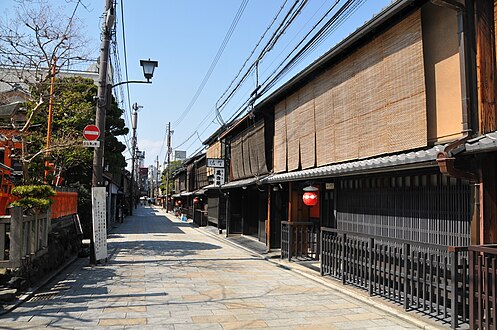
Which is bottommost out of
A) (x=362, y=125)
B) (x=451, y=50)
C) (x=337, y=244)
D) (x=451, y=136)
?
(x=337, y=244)

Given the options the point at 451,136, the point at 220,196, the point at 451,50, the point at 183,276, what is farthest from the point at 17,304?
the point at 220,196

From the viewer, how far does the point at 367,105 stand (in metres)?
9.53

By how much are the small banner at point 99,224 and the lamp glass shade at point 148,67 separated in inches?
169

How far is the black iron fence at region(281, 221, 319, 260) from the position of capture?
549 inches

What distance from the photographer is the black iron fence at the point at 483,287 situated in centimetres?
553

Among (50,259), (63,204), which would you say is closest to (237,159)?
(63,204)

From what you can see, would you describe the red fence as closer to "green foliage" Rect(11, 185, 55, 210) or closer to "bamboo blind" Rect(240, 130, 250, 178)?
"green foliage" Rect(11, 185, 55, 210)

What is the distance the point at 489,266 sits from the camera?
5648mm

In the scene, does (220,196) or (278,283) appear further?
(220,196)

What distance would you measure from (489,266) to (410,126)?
3217mm

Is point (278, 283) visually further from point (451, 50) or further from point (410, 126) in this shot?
point (451, 50)

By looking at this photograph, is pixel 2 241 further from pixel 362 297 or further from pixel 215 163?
pixel 215 163

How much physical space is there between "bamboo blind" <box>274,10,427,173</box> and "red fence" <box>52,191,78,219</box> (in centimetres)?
782

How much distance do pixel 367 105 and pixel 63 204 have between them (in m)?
10.7
